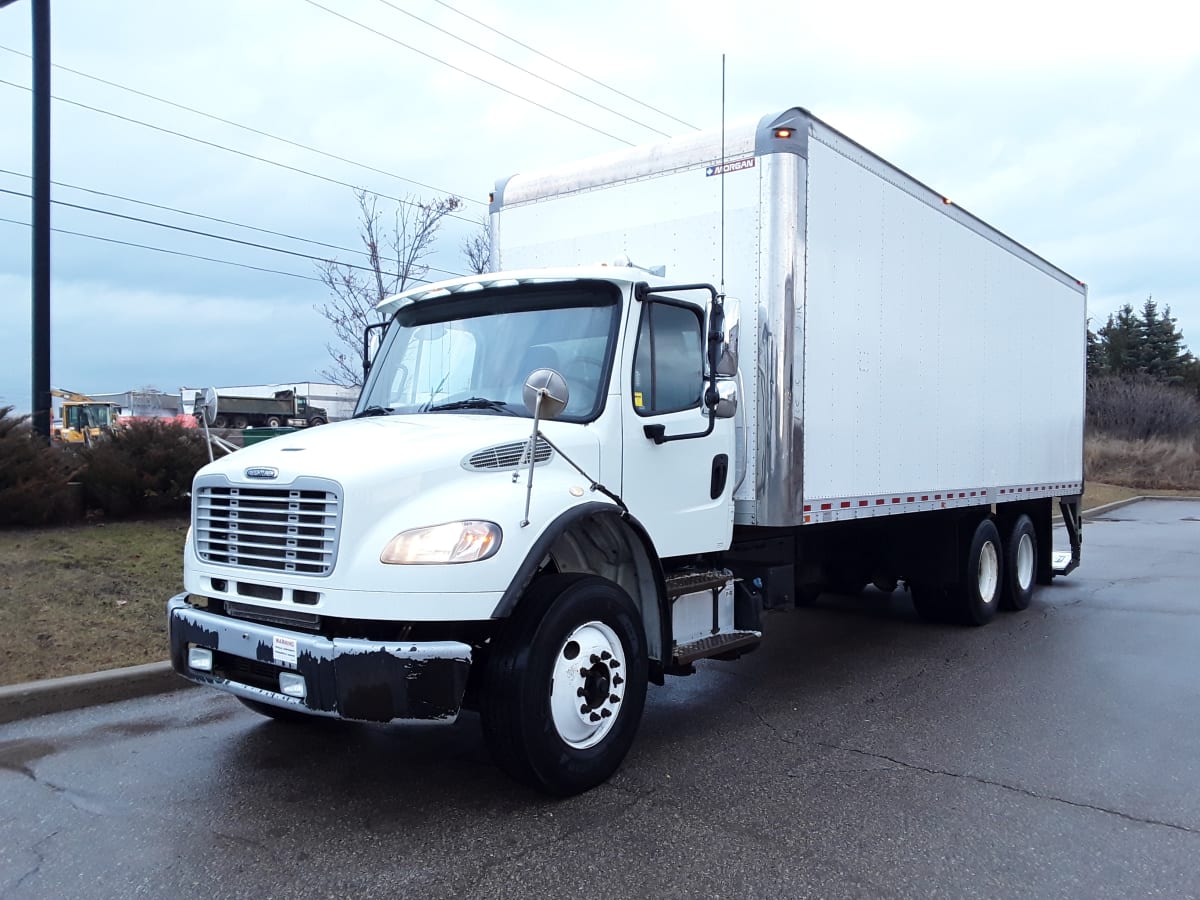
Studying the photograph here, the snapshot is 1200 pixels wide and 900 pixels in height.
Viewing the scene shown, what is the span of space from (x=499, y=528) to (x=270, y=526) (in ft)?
3.60

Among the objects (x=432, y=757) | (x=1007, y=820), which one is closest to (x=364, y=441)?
(x=432, y=757)

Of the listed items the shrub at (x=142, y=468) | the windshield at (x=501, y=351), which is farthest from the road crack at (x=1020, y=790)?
the shrub at (x=142, y=468)

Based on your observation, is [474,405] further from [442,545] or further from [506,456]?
[442,545]

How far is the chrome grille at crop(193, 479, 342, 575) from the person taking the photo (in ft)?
13.6

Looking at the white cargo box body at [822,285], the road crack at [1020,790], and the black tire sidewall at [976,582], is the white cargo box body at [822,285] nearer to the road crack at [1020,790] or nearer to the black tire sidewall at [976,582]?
the black tire sidewall at [976,582]

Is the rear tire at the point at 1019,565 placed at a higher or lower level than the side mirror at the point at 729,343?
lower

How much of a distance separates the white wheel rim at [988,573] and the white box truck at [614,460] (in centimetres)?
42

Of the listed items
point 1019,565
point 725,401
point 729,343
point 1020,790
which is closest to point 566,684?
point 725,401

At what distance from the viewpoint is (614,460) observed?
5035 millimetres

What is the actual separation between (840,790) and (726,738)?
3.15 ft

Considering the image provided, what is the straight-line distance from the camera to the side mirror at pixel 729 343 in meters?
5.18

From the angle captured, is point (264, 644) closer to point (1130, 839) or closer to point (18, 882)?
point (18, 882)

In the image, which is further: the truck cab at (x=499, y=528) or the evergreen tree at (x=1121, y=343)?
the evergreen tree at (x=1121, y=343)

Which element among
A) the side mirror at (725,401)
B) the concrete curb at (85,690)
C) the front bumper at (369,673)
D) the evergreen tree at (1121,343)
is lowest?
the concrete curb at (85,690)
